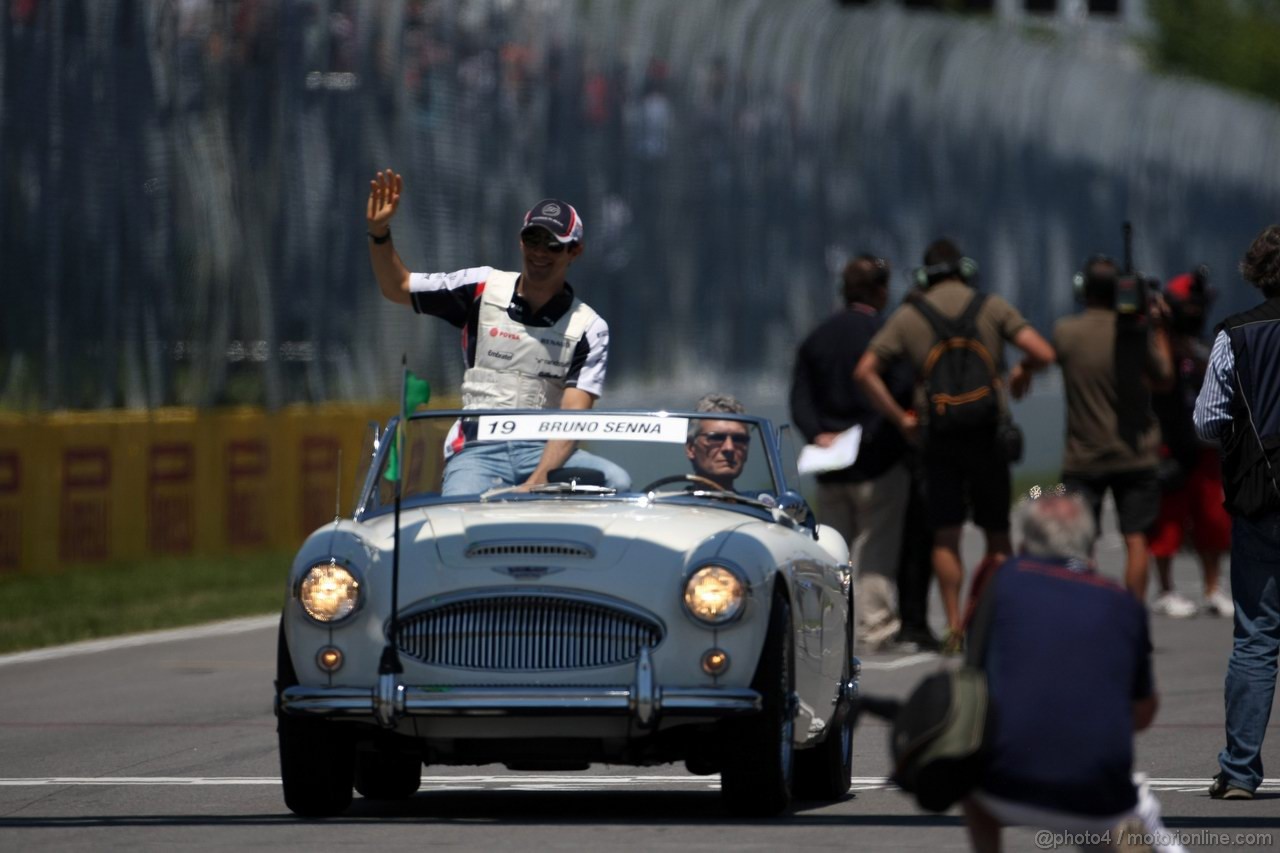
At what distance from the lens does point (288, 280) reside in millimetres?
19062

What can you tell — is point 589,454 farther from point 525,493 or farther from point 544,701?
point 544,701

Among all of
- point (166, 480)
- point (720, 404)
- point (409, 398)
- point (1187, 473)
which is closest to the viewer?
point (409, 398)

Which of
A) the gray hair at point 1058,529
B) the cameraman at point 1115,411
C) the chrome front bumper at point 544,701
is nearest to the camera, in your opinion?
the gray hair at point 1058,529

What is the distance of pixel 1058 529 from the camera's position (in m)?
5.49

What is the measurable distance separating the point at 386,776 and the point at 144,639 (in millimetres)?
5931

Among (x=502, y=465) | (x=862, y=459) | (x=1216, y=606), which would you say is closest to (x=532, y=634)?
(x=502, y=465)

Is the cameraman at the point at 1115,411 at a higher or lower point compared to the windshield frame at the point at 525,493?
lower

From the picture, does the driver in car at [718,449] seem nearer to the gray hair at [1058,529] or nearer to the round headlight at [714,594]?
the round headlight at [714,594]

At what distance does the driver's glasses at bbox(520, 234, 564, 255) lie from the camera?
9.10 m

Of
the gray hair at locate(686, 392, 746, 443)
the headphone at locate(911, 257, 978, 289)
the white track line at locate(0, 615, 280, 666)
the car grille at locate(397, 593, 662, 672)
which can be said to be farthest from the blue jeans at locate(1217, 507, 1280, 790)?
the white track line at locate(0, 615, 280, 666)

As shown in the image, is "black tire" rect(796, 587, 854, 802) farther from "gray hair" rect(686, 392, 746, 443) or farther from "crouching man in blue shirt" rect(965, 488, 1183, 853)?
"crouching man in blue shirt" rect(965, 488, 1183, 853)

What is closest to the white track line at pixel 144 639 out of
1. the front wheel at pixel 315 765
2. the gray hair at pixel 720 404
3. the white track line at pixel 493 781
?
the white track line at pixel 493 781

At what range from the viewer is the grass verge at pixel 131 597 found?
14.4m

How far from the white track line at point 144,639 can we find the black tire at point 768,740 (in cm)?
624
